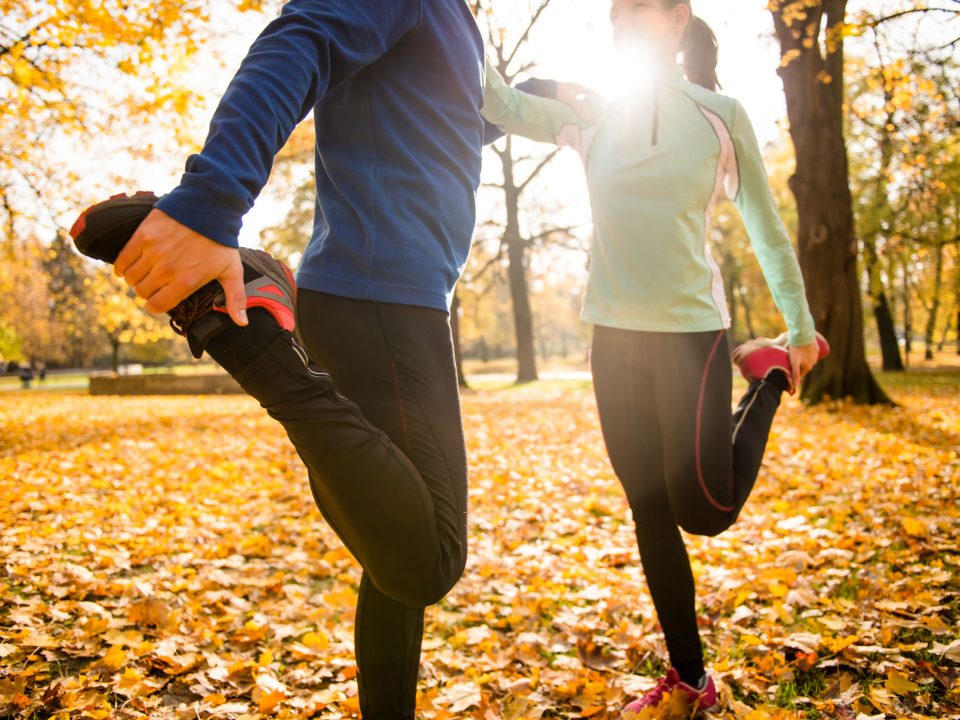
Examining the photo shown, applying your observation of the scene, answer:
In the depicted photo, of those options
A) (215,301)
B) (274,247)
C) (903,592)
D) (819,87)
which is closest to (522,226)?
(274,247)

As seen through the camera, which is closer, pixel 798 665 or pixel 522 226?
pixel 798 665

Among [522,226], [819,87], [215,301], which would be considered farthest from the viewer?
[522,226]

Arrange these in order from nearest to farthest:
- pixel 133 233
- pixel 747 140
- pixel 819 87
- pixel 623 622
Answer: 1. pixel 133 233
2. pixel 747 140
3. pixel 623 622
4. pixel 819 87

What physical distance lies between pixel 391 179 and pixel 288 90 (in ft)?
1.14

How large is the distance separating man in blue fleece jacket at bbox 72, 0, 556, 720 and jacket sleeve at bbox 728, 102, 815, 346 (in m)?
1.09

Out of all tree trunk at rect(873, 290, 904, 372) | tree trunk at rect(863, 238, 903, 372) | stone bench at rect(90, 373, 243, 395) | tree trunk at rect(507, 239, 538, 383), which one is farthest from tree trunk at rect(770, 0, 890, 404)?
stone bench at rect(90, 373, 243, 395)

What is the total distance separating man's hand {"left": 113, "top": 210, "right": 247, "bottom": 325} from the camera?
96 centimetres

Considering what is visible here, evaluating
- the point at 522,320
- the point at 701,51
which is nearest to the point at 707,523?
the point at 701,51

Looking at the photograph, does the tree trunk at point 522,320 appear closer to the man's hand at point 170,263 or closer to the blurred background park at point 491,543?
the blurred background park at point 491,543

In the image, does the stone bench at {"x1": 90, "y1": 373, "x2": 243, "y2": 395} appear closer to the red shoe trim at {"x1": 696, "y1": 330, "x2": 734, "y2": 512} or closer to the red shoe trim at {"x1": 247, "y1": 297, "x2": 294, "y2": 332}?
the red shoe trim at {"x1": 696, "y1": 330, "x2": 734, "y2": 512}

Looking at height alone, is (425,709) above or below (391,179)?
below

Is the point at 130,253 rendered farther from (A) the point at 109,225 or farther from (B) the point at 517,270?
(B) the point at 517,270

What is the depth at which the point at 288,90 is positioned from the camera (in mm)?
1085

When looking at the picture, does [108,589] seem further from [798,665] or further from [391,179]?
[798,665]
